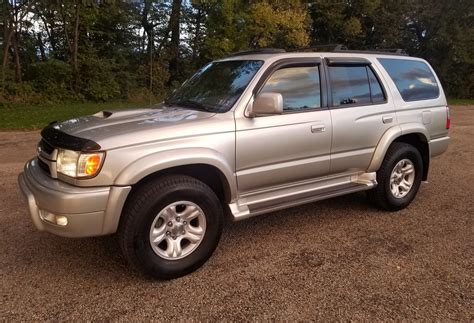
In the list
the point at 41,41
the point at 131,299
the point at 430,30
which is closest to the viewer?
the point at 131,299

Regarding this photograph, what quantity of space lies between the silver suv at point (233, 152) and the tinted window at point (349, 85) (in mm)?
14

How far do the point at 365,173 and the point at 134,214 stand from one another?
2.73 m

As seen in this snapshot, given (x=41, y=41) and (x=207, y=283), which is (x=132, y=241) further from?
(x=41, y=41)

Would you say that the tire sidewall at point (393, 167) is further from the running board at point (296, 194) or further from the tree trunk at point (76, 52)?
the tree trunk at point (76, 52)

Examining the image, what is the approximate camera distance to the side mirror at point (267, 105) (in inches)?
148

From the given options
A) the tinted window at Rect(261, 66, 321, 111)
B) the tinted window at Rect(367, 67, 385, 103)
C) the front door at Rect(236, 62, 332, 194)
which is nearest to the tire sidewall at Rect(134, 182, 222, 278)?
the front door at Rect(236, 62, 332, 194)

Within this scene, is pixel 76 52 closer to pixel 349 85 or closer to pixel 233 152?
pixel 349 85

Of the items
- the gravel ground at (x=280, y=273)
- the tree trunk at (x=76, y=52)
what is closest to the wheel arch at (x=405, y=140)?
the gravel ground at (x=280, y=273)

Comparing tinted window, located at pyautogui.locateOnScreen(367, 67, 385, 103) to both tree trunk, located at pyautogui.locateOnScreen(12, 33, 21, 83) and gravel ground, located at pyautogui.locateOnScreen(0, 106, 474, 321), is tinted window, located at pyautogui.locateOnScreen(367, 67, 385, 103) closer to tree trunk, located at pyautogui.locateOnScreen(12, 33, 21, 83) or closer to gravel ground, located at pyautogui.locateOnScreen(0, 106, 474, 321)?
gravel ground, located at pyautogui.locateOnScreen(0, 106, 474, 321)

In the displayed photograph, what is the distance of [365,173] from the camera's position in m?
4.87

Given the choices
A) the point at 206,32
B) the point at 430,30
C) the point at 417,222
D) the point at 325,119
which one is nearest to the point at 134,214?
the point at 325,119

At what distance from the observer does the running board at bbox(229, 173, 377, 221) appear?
12.9 feet

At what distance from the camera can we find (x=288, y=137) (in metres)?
4.10

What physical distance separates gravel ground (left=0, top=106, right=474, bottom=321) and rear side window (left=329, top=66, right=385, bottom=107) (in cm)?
134
